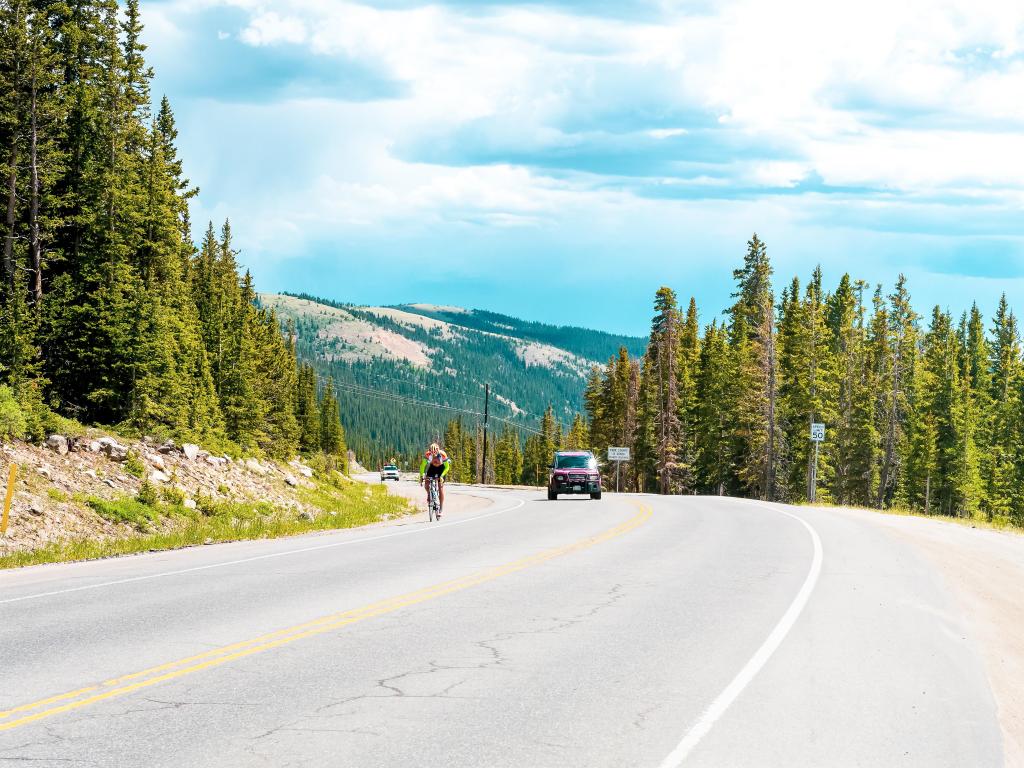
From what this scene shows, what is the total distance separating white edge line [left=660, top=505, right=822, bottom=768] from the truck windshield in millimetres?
26007

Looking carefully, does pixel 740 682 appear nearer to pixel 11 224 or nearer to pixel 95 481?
pixel 95 481

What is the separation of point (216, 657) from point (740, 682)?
4403 millimetres

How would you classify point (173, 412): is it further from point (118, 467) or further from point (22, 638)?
point (22, 638)

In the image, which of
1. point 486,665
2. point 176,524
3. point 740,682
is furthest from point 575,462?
point 740,682

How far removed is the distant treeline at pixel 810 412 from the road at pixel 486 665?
2075 inches

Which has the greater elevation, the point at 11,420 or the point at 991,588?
the point at 11,420

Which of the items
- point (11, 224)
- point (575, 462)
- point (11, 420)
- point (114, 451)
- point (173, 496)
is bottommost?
point (173, 496)

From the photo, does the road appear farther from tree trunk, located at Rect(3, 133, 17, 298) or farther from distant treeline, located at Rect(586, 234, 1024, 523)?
distant treeline, located at Rect(586, 234, 1024, 523)

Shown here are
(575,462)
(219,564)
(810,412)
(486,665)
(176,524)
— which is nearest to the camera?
(486,665)

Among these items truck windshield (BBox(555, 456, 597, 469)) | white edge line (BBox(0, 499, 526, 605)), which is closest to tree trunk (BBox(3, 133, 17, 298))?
white edge line (BBox(0, 499, 526, 605))

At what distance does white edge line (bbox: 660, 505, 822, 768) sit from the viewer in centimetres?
595

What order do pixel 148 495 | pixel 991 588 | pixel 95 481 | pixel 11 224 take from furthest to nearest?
pixel 11 224, pixel 148 495, pixel 95 481, pixel 991 588

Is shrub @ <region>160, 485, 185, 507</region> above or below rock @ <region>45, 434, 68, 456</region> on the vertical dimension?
below

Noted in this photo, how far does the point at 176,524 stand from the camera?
87.9ft
